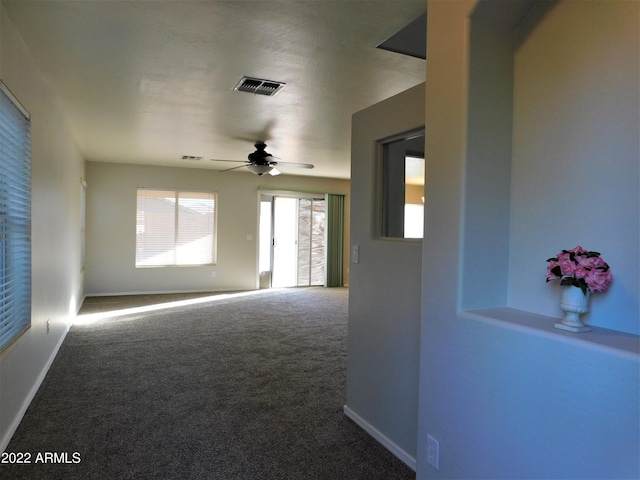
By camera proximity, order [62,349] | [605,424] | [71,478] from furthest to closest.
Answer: [62,349]
[71,478]
[605,424]

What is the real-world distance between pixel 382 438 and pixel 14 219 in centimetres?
268

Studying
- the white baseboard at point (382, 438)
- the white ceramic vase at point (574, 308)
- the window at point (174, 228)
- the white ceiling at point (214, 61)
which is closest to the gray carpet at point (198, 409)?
the white baseboard at point (382, 438)

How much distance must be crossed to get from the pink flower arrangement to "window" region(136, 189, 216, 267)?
7469mm

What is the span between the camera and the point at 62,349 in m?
4.20

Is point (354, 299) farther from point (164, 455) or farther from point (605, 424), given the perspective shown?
point (605, 424)

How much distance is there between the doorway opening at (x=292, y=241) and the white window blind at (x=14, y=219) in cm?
585

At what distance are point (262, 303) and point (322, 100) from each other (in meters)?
4.07

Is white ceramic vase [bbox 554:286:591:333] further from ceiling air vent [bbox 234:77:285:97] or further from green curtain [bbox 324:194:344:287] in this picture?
green curtain [bbox 324:194:344:287]

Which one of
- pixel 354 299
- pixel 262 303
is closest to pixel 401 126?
pixel 354 299

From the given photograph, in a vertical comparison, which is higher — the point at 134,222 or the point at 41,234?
the point at 134,222

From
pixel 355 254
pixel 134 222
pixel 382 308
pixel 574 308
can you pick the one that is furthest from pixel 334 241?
pixel 574 308

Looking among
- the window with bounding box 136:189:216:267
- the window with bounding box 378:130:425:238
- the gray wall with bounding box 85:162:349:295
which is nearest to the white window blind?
the window with bounding box 378:130:425:238

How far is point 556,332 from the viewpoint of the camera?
1.37m

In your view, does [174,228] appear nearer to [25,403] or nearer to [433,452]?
[25,403]
